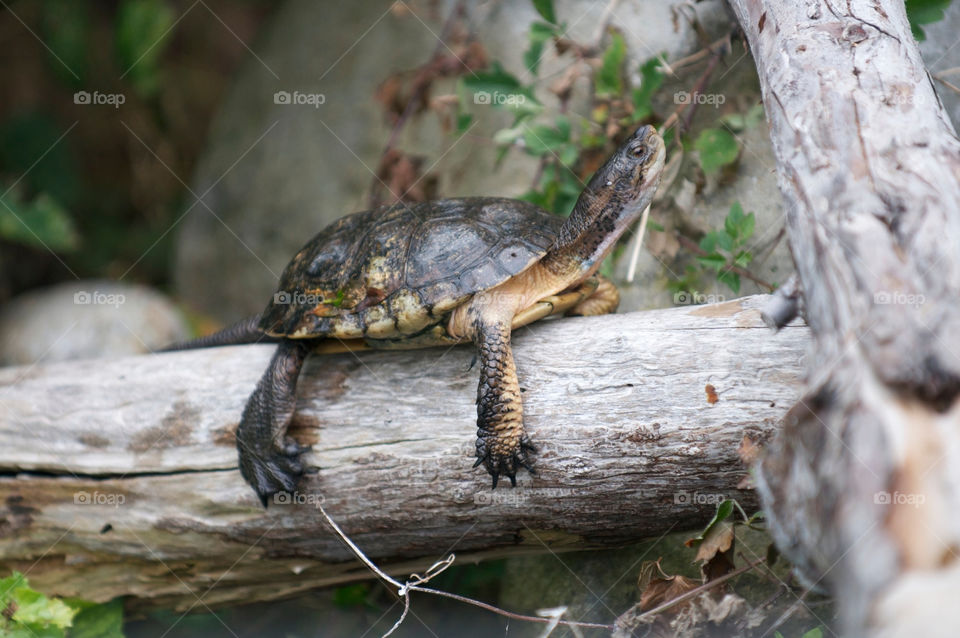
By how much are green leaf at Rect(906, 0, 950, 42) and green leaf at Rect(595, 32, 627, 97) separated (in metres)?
1.26

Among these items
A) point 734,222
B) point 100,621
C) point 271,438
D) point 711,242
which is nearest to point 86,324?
point 100,621

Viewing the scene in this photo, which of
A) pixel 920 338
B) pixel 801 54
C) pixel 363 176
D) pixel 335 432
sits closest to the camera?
pixel 920 338

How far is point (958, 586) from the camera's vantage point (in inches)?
51.3

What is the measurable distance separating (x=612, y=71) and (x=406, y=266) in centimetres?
169

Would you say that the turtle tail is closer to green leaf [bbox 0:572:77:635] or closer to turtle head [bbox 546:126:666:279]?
green leaf [bbox 0:572:77:635]

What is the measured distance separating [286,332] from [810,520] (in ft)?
6.55

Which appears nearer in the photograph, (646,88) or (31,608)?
(31,608)

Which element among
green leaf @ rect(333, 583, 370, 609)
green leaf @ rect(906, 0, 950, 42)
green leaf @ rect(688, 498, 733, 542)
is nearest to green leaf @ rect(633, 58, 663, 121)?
green leaf @ rect(906, 0, 950, 42)

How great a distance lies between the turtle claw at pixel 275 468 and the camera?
2.78m

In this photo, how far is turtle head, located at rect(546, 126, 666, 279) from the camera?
2693 mm

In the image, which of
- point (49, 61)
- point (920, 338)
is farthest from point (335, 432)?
point (49, 61)

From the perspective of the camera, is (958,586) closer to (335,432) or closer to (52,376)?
(335,432)

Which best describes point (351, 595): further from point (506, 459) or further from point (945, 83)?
point (945, 83)

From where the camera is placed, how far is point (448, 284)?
2668 millimetres
